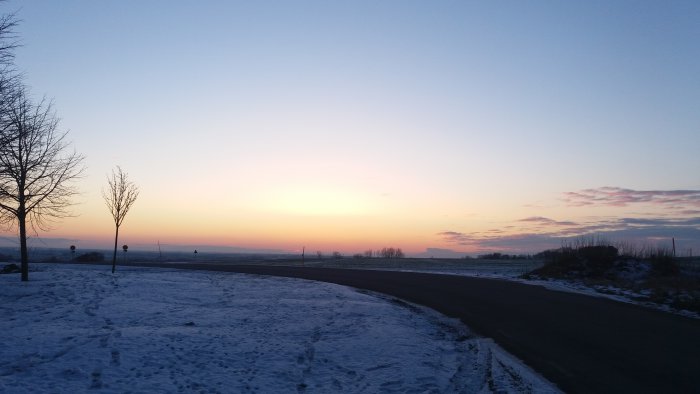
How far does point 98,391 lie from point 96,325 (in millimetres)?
4859

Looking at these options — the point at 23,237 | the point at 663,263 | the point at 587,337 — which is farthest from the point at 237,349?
the point at 663,263

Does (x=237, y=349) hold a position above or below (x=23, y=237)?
below

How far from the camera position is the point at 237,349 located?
32.4 ft

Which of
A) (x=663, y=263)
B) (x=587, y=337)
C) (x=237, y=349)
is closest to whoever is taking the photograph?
(x=237, y=349)

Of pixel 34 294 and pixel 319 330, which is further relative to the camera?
pixel 34 294

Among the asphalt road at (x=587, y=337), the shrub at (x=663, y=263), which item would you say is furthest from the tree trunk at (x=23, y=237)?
the shrub at (x=663, y=263)

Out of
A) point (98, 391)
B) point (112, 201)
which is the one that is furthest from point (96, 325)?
point (112, 201)

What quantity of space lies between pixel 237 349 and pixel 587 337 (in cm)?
779

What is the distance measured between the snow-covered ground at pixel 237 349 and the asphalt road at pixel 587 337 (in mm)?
673

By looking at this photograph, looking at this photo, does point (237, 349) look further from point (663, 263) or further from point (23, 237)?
point (663, 263)

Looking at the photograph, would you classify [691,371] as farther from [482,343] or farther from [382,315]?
[382,315]

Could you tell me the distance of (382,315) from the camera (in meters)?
14.4

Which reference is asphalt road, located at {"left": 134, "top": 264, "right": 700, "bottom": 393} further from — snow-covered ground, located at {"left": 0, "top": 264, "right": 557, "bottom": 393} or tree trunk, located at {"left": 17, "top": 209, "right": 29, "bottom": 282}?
tree trunk, located at {"left": 17, "top": 209, "right": 29, "bottom": 282}

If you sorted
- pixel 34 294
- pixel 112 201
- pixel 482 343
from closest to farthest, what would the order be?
1. pixel 482 343
2. pixel 34 294
3. pixel 112 201
